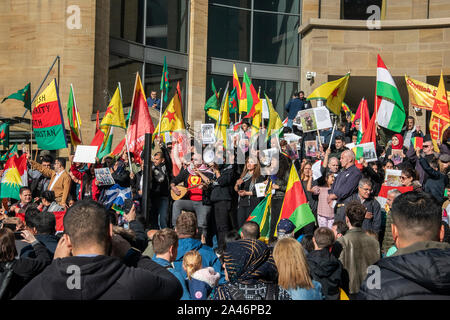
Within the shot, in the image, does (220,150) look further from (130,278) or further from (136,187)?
(130,278)

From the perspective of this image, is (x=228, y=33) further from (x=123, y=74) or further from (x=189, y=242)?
(x=189, y=242)

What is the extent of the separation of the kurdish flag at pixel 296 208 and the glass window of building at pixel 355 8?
58.2 feet

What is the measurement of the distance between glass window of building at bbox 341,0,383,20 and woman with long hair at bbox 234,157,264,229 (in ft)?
52.9

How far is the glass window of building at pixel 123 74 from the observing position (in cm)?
2266

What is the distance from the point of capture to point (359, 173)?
9750mm

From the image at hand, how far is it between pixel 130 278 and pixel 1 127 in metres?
14.6

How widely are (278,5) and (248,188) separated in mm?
17147

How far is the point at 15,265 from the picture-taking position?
4531 millimetres

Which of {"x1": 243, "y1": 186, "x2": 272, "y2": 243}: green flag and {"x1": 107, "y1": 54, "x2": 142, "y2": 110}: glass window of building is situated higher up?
{"x1": 107, "y1": 54, "x2": 142, "y2": 110}: glass window of building

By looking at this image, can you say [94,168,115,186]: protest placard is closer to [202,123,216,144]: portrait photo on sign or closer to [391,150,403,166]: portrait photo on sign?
[202,123,216,144]: portrait photo on sign

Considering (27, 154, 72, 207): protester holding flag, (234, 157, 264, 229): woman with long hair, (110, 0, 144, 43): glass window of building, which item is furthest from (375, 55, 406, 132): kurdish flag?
(110, 0, 144, 43): glass window of building

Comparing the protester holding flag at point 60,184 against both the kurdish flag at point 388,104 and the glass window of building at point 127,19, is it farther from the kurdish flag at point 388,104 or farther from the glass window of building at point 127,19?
the glass window of building at point 127,19

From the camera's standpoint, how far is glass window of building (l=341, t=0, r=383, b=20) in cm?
2588

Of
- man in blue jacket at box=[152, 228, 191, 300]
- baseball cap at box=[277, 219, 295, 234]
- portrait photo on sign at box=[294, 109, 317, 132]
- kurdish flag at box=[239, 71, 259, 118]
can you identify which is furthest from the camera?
kurdish flag at box=[239, 71, 259, 118]
